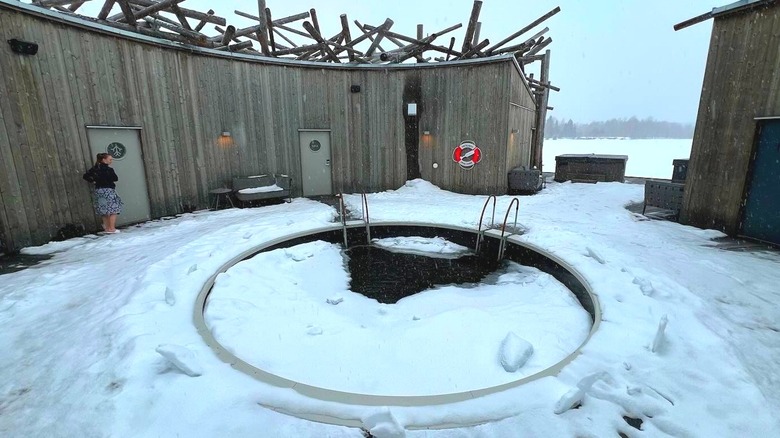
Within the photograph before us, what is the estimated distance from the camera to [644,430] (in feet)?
7.77

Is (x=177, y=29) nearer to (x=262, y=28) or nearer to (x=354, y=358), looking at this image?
(x=262, y=28)

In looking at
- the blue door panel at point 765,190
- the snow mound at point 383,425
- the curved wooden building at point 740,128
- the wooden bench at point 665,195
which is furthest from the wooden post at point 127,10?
the blue door panel at point 765,190

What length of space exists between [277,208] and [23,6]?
5658mm

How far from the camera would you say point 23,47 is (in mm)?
5766

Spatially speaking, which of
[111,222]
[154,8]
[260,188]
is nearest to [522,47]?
[260,188]

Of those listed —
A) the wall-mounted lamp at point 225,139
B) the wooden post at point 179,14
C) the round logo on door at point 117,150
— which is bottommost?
the round logo on door at point 117,150

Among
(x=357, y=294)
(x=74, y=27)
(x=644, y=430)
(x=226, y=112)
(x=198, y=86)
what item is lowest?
(x=357, y=294)

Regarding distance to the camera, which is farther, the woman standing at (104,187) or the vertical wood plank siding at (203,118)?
the woman standing at (104,187)

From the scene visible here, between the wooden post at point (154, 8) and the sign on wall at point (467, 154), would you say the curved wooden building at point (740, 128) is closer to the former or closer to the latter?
the sign on wall at point (467, 154)

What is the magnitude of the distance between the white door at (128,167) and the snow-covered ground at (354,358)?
1870 millimetres

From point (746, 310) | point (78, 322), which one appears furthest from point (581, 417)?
point (78, 322)

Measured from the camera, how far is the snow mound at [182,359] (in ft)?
9.36

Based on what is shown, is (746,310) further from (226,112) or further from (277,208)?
(226,112)

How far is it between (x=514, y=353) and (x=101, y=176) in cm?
758
